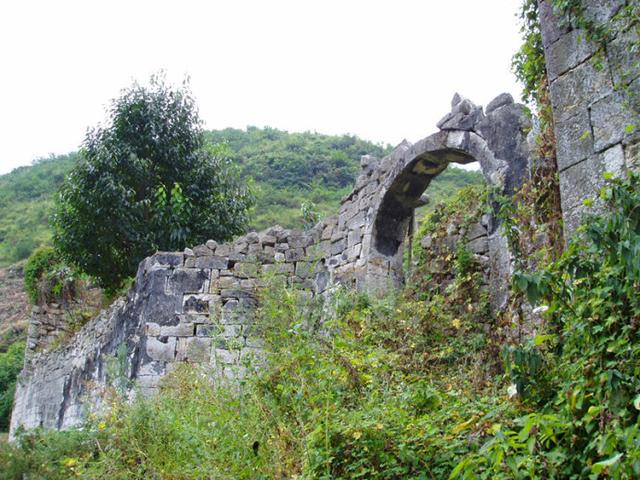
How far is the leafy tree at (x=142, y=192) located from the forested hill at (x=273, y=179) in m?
9.53

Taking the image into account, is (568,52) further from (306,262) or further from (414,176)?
(306,262)

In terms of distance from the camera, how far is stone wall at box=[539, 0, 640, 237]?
3.81 m

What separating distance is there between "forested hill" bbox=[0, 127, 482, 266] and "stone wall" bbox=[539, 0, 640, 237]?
668 inches

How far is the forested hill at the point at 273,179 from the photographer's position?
27.0 meters

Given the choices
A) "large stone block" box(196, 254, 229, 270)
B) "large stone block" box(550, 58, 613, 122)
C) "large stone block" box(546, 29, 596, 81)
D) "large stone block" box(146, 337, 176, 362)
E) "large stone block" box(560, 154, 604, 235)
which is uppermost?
"large stone block" box(546, 29, 596, 81)

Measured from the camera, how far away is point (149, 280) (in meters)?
8.65

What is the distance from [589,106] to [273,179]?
87.6 feet

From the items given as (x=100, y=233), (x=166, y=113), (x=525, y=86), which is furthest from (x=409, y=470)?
(x=166, y=113)

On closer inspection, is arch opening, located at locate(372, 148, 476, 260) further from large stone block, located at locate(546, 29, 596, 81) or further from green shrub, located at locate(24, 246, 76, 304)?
green shrub, located at locate(24, 246, 76, 304)

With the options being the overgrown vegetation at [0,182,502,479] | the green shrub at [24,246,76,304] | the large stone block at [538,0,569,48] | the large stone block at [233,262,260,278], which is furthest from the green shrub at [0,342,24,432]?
the large stone block at [538,0,569,48]

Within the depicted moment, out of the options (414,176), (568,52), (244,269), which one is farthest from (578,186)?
(244,269)

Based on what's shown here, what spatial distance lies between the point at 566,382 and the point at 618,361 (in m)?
0.30

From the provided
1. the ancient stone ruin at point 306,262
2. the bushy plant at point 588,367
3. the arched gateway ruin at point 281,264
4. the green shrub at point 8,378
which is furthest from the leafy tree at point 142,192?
the bushy plant at point 588,367

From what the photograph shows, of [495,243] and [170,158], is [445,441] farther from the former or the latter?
[170,158]
